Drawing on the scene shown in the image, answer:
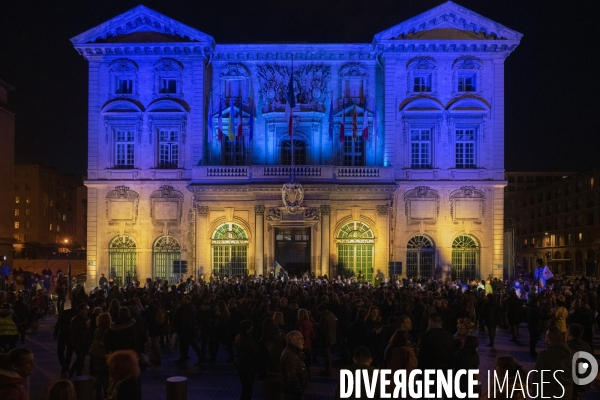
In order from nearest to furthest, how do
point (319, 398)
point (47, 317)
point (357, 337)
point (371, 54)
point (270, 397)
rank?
point (270, 397)
point (319, 398)
point (357, 337)
point (47, 317)
point (371, 54)

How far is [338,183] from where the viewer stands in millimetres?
38938

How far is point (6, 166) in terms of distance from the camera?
57.5 metres

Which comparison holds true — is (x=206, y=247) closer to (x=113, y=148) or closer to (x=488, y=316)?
(x=113, y=148)

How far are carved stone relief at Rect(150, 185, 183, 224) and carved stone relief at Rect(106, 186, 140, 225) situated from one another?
1.13m

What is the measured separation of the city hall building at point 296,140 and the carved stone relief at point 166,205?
7 cm

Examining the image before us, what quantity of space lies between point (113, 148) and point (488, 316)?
28834mm

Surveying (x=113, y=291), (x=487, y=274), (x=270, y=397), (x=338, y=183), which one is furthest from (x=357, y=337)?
(x=487, y=274)

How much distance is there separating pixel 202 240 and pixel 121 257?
5709 millimetres

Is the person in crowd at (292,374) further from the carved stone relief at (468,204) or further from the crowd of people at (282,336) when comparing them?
the carved stone relief at (468,204)

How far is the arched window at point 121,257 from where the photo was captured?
4078cm

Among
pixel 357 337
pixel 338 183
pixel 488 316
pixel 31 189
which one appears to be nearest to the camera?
pixel 357 337

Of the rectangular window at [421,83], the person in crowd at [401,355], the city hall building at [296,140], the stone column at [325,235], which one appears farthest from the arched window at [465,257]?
the person in crowd at [401,355]

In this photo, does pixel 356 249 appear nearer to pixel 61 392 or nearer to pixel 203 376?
pixel 203 376

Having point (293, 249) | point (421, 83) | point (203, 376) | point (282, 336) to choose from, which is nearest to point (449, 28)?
point (421, 83)
